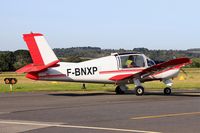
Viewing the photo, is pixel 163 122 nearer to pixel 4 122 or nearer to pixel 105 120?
pixel 105 120

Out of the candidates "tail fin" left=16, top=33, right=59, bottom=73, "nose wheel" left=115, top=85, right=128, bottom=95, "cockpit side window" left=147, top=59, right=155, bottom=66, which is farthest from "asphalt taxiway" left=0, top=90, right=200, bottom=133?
"nose wheel" left=115, top=85, right=128, bottom=95

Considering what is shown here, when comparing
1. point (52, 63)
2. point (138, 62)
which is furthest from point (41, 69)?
point (138, 62)

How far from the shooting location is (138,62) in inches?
1005

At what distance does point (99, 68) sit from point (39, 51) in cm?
362

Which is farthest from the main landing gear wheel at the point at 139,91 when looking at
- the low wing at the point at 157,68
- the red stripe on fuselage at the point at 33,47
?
the red stripe on fuselage at the point at 33,47

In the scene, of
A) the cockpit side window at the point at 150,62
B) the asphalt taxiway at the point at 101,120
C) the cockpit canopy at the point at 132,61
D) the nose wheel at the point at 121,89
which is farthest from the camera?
the nose wheel at the point at 121,89

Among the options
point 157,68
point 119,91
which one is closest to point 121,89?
point 119,91

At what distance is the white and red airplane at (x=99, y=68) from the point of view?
24406mm

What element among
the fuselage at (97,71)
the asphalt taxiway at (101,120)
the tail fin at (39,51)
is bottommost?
the asphalt taxiway at (101,120)

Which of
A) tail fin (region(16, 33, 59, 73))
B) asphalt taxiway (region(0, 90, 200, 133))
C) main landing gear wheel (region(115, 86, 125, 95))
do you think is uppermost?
tail fin (region(16, 33, 59, 73))

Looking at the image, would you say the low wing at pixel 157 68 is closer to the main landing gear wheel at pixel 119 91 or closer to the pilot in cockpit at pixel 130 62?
the pilot in cockpit at pixel 130 62

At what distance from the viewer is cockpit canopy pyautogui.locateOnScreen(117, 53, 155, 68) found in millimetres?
25359

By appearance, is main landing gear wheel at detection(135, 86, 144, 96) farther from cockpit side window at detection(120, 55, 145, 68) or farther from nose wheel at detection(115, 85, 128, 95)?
nose wheel at detection(115, 85, 128, 95)

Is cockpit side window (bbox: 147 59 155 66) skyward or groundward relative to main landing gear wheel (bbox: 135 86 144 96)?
skyward
